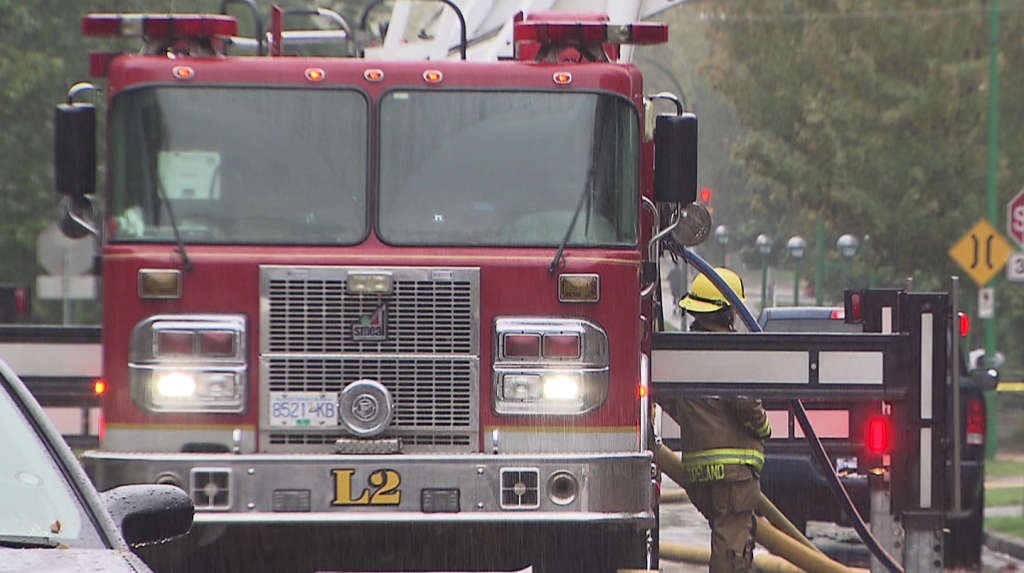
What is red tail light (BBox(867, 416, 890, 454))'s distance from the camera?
30.5 ft

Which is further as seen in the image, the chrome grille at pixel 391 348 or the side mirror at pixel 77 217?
the side mirror at pixel 77 217

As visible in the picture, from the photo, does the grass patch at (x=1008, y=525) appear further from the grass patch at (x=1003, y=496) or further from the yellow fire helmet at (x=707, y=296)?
the yellow fire helmet at (x=707, y=296)

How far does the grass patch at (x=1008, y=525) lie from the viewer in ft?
46.9

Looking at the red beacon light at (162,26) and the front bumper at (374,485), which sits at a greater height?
the red beacon light at (162,26)

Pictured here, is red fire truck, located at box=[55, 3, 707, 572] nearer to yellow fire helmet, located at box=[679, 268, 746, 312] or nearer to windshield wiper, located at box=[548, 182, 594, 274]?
windshield wiper, located at box=[548, 182, 594, 274]

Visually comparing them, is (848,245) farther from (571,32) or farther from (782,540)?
(571,32)

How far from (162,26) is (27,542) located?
15.6 feet

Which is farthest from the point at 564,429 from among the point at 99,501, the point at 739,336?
the point at 99,501

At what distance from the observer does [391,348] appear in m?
8.15

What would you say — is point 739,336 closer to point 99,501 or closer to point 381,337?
point 381,337

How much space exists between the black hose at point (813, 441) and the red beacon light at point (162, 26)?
8.47 ft

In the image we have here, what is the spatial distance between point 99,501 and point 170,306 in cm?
390

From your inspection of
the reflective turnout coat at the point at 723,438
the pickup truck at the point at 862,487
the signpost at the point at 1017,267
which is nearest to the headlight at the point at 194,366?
the reflective turnout coat at the point at 723,438

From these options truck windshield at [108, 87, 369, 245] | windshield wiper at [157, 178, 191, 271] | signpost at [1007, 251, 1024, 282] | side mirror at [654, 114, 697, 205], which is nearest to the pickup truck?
side mirror at [654, 114, 697, 205]
